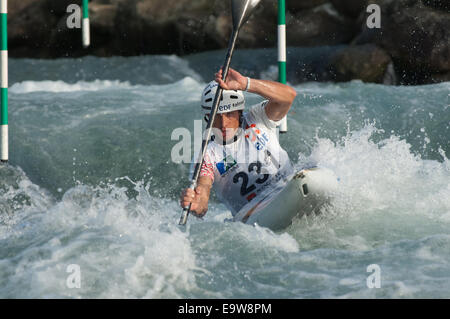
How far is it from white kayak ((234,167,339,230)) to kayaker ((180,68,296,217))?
15cm

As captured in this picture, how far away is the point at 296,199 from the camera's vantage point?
4691 millimetres

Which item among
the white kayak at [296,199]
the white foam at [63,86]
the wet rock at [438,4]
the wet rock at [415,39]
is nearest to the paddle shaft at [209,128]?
the white kayak at [296,199]

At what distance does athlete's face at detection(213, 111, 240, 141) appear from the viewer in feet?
16.3

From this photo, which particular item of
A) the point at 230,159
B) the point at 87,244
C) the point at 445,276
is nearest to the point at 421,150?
the point at 230,159

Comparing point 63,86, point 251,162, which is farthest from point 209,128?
point 63,86

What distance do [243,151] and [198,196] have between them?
1.60ft

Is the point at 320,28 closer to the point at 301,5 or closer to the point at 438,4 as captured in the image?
the point at 301,5

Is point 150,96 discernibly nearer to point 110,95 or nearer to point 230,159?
point 110,95

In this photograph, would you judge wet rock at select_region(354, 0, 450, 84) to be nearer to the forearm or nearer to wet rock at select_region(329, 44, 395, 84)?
wet rock at select_region(329, 44, 395, 84)

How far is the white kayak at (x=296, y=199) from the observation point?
4.66m

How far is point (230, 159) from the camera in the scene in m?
5.00
